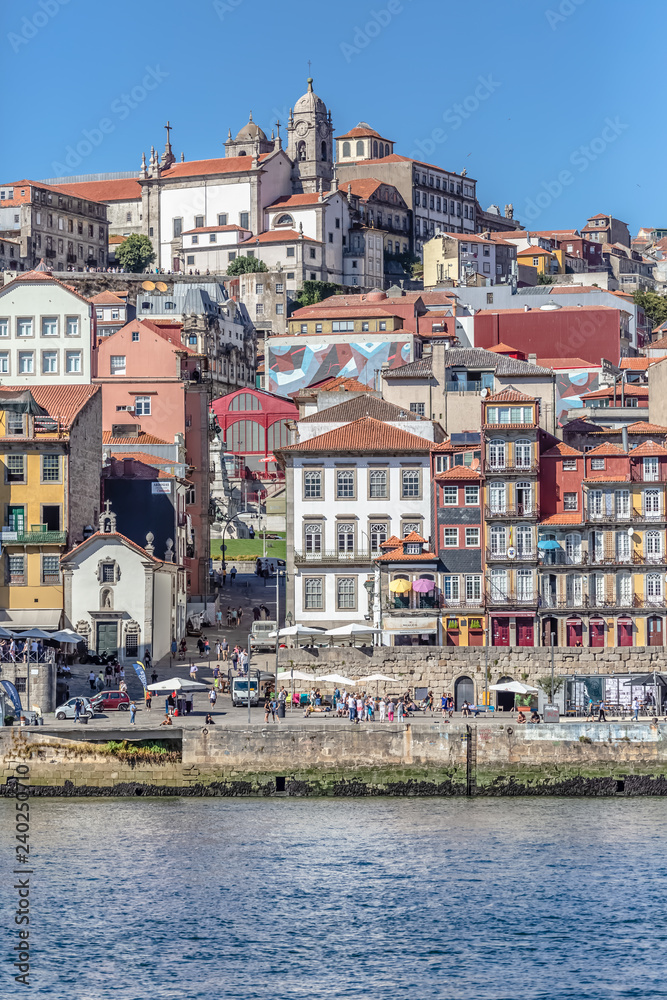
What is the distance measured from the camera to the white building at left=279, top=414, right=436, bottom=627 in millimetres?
77000

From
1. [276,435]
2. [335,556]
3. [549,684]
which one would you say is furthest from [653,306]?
[549,684]

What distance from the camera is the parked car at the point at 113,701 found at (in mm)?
63031

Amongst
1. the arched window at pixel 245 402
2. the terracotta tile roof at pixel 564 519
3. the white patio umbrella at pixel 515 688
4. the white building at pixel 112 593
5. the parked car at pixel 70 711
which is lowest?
the parked car at pixel 70 711

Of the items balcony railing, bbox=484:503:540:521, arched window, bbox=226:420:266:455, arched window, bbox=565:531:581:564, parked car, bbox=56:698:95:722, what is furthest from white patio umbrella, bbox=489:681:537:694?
arched window, bbox=226:420:266:455

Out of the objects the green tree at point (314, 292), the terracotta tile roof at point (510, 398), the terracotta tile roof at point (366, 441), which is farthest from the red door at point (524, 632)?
the green tree at point (314, 292)

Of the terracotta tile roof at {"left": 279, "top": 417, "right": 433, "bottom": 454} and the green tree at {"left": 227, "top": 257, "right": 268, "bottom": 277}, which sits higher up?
the green tree at {"left": 227, "top": 257, "right": 268, "bottom": 277}

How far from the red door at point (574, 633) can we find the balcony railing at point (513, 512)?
15.1 ft

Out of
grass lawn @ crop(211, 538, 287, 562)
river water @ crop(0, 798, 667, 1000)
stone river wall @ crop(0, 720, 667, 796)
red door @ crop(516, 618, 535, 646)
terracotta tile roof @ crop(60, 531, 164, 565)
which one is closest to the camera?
river water @ crop(0, 798, 667, 1000)

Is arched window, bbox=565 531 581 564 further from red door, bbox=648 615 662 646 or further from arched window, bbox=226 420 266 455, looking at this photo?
arched window, bbox=226 420 266 455

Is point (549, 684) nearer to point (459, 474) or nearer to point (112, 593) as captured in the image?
point (459, 474)

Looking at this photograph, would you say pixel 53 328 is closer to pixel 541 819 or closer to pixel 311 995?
pixel 541 819

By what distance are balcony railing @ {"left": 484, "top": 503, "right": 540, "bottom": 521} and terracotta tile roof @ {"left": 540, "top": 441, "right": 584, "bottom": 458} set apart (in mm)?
2403

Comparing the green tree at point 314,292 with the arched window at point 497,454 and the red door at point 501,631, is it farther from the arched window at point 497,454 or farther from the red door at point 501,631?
the red door at point 501,631

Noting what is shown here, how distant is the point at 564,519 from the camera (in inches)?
3027
